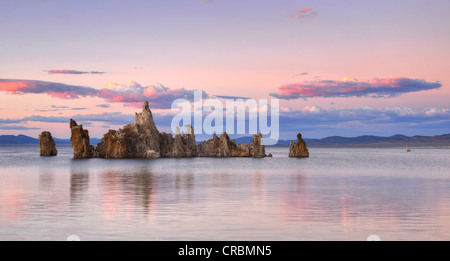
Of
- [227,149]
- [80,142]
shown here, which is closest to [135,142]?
[80,142]

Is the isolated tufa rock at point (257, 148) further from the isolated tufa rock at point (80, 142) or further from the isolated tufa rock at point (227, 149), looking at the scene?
the isolated tufa rock at point (80, 142)

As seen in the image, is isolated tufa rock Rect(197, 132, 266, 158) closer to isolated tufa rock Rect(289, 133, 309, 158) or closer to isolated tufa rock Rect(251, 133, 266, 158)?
isolated tufa rock Rect(251, 133, 266, 158)

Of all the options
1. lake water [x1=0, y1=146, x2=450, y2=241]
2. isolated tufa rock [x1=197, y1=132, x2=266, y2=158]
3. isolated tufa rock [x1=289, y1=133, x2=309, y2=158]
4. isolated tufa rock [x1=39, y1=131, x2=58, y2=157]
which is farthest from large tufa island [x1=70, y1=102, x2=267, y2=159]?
lake water [x1=0, y1=146, x2=450, y2=241]

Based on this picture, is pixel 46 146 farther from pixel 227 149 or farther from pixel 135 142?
→ pixel 227 149

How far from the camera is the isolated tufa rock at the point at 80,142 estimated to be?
132m

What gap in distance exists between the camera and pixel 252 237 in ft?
62.2

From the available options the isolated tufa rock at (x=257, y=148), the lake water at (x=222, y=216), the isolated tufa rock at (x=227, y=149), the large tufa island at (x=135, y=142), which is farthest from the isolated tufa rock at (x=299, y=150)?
the lake water at (x=222, y=216)

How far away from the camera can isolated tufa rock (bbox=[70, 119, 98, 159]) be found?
132125 mm

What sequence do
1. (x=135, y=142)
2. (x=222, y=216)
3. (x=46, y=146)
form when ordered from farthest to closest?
1. (x=46, y=146)
2. (x=135, y=142)
3. (x=222, y=216)

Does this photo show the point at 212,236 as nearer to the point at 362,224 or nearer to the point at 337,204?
the point at 362,224

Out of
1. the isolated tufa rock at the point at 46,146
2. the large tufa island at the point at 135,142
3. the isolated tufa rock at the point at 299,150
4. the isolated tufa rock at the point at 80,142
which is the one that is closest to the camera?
the isolated tufa rock at the point at 80,142

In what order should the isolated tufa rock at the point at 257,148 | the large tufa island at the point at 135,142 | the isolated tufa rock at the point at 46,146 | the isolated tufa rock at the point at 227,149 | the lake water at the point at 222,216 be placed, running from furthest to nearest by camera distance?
the isolated tufa rock at the point at 46,146, the isolated tufa rock at the point at 227,149, the isolated tufa rock at the point at 257,148, the large tufa island at the point at 135,142, the lake water at the point at 222,216

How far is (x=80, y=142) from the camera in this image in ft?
448
